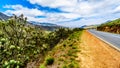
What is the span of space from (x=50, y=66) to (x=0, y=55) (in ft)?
17.5

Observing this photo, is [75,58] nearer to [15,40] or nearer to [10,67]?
[10,67]

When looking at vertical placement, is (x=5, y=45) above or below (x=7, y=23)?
below

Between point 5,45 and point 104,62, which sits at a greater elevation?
point 5,45

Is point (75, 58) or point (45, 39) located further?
point (45, 39)

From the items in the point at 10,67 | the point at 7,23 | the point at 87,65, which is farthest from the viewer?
the point at 7,23

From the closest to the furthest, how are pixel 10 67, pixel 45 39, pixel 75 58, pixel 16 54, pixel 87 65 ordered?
1. pixel 10 67
2. pixel 87 65
3. pixel 75 58
4. pixel 16 54
5. pixel 45 39

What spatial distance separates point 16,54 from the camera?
727 inches

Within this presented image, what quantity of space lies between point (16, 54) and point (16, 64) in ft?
24.0

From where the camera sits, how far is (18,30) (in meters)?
24.7

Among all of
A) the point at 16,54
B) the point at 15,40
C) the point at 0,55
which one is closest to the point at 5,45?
the point at 0,55

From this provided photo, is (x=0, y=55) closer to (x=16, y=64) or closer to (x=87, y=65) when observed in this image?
(x=16, y=64)

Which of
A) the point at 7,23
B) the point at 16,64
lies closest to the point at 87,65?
the point at 16,64

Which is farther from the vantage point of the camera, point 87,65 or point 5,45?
point 5,45

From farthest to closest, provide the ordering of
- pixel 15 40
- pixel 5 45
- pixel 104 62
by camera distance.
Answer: pixel 15 40
pixel 5 45
pixel 104 62
